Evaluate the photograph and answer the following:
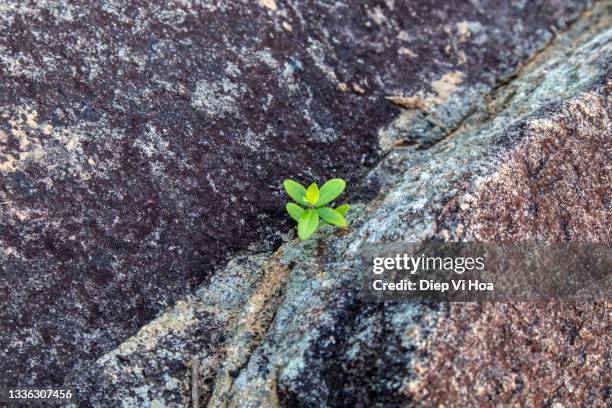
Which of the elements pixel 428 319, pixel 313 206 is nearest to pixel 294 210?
pixel 313 206

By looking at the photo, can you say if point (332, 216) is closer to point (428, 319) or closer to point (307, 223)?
point (307, 223)

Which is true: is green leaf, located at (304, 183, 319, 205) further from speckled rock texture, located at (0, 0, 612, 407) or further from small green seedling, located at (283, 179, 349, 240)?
speckled rock texture, located at (0, 0, 612, 407)

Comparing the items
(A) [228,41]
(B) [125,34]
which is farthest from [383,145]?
(B) [125,34]

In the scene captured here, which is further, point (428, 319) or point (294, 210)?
point (294, 210)

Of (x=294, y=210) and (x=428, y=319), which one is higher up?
(x=294, y=210)

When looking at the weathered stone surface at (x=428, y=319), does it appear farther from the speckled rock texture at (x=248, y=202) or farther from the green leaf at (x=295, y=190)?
the green leaf at (x=295, y=190)

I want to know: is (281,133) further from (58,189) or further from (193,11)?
(58,189)
